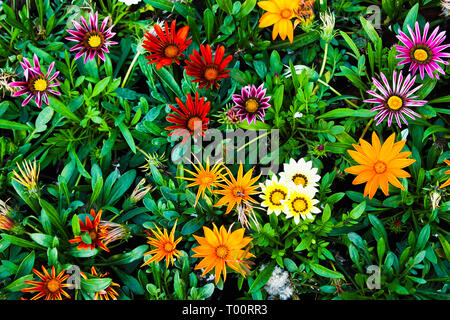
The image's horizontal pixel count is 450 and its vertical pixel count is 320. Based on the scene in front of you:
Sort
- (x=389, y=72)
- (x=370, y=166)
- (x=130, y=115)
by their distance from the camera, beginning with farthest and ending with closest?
(x=130, y=115)
(x=389, y=72)
(x=370, y=166)

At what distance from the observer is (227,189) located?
5.32ft

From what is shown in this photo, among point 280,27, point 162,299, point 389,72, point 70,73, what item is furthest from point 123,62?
point 389,72

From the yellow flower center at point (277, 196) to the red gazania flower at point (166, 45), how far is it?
68 cm

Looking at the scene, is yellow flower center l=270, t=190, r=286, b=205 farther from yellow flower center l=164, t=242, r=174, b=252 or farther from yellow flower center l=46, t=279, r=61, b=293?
yellow flower center l=46, t=279, r=61, b=293

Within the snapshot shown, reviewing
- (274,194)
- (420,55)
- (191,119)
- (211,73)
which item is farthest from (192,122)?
(420,55)

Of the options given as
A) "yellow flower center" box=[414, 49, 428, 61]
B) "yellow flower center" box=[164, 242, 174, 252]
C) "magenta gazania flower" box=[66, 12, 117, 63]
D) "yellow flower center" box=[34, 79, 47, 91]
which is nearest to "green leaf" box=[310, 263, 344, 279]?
"yellow flower center" box=[164, 242, 174, 252]

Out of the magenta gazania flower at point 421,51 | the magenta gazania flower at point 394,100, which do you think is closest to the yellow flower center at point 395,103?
the magenta gazania flower at point 394,100

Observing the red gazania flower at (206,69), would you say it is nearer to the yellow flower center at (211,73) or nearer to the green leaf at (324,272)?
the yellow flower center at (211,73)

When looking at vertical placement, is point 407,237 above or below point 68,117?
below

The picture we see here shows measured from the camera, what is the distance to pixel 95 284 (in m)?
1.63

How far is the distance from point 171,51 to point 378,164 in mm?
969

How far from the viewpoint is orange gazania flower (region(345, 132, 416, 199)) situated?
1.57 meters

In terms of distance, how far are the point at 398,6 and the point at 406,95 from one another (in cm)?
52
